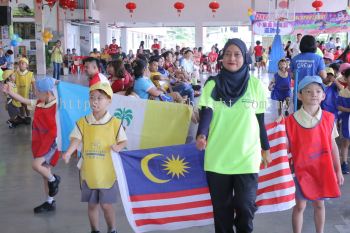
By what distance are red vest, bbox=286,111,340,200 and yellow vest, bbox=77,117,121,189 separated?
128 cm

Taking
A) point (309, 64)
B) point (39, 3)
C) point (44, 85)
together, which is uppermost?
point (39, 3)

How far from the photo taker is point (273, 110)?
33.2ft

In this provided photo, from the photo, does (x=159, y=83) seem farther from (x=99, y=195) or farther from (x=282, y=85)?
(x=99, y=195)

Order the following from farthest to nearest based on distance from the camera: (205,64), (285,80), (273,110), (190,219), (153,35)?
(153,35) < (205,64) < (273,110) < (285,80) < (190,219)

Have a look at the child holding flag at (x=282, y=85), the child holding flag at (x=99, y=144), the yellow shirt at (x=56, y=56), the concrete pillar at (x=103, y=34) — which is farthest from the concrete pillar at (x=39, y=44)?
the child holding flag at (x=99, y=144)

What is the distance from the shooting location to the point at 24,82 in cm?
867

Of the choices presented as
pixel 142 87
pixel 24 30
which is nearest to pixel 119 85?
pixel 142 87

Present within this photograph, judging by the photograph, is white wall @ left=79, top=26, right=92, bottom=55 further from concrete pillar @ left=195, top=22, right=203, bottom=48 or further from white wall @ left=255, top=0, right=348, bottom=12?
white wall @ left=255, top=0, right=348, bottom=12

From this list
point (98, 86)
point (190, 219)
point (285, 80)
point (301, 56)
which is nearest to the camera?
point (98, 86)

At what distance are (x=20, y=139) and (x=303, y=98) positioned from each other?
232 inches

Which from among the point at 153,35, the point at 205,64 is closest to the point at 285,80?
the point at 205,64

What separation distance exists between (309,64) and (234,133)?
3.51m

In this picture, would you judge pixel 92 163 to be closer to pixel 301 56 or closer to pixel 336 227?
pixel 336 227

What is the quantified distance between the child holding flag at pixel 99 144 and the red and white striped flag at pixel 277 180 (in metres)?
1.15
